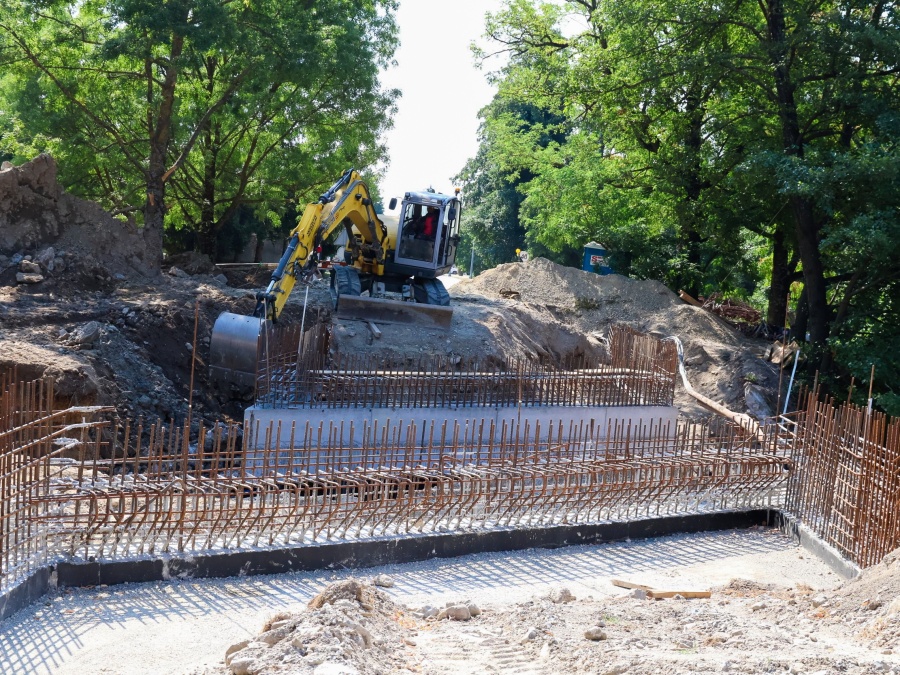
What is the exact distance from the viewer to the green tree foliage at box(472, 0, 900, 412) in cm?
1862

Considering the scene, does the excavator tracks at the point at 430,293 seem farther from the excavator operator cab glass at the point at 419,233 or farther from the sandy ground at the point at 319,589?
the sandy ground at the point at 319,589

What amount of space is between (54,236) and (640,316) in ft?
45.7

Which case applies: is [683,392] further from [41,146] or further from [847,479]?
[41,146]

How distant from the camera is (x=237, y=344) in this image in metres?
13.1

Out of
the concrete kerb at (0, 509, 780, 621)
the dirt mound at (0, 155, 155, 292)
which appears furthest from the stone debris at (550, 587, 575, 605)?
the dirt mound at (0, 155, 155, 292)

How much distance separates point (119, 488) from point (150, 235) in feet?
47.1

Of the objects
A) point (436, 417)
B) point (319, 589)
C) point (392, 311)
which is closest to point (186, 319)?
point (392, 311)

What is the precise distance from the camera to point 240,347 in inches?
516

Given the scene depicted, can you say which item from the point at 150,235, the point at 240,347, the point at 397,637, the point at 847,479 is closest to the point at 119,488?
the point at 397,637

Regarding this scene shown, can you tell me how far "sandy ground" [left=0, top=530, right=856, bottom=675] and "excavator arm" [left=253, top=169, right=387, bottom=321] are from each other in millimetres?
5863

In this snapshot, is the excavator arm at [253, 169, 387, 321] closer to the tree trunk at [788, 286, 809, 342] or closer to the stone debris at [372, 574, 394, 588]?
the stone debris at [372, 574, 394, 588]

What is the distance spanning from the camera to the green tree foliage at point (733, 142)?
18.6m

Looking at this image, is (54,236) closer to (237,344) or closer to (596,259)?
(237,344)

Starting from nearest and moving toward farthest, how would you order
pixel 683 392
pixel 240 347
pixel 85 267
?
pixel 240 347
pixel 85 267
pixel 683 392
